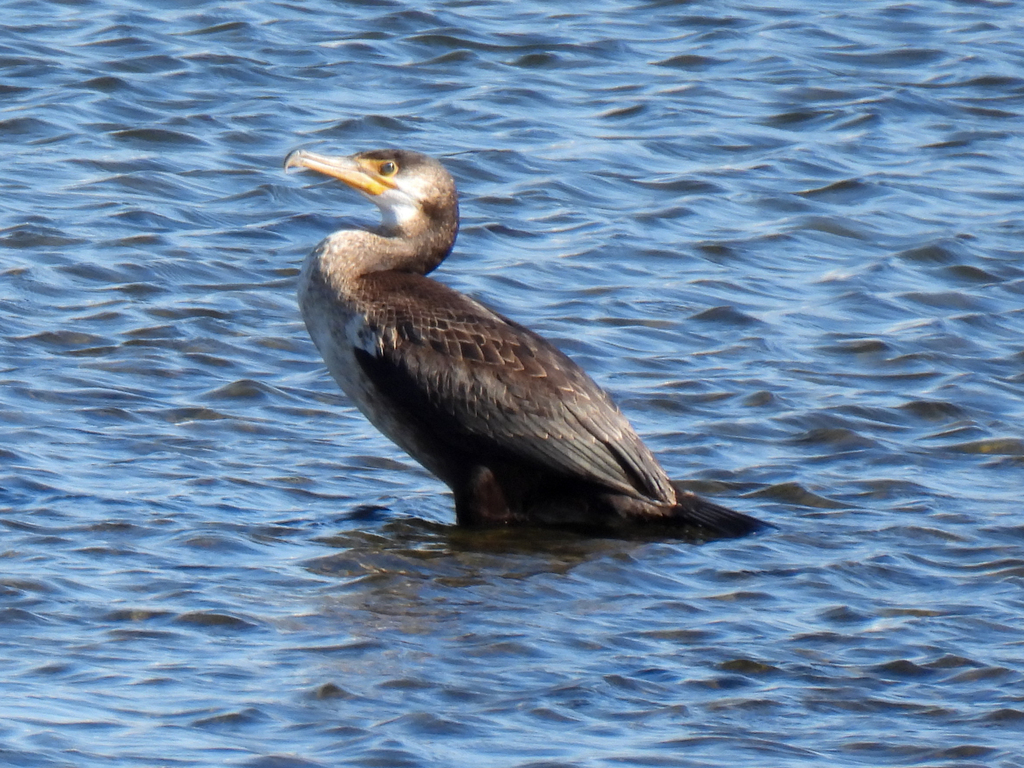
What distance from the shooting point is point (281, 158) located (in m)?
11.3

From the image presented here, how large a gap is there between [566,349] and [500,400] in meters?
2.01

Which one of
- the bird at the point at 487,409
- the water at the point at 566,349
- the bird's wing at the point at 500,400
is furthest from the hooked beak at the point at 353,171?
the water at the point at 566,349

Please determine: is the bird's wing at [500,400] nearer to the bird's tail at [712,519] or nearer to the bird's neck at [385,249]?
the bird's tail at [712,519]

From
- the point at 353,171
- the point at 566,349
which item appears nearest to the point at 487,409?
the point at 353,171

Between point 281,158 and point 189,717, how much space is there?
21.4ft

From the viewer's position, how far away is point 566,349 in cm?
898

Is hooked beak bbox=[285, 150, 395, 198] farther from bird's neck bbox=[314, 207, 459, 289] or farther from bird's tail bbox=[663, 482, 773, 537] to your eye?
bird's tail bbox=[663, 482, 773, 537]

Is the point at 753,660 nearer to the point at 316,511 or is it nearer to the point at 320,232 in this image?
the point at 316,511

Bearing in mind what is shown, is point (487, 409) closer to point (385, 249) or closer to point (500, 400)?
point (500, 400)

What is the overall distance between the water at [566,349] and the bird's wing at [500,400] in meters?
0.29

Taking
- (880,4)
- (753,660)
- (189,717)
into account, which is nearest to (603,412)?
(753,660)

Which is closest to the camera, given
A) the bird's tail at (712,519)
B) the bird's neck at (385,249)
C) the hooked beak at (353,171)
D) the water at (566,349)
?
the water at (566,349)

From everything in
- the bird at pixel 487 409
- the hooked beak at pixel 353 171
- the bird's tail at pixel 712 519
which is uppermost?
the hooked beak at pixel 353 171

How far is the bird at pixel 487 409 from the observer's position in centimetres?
700
